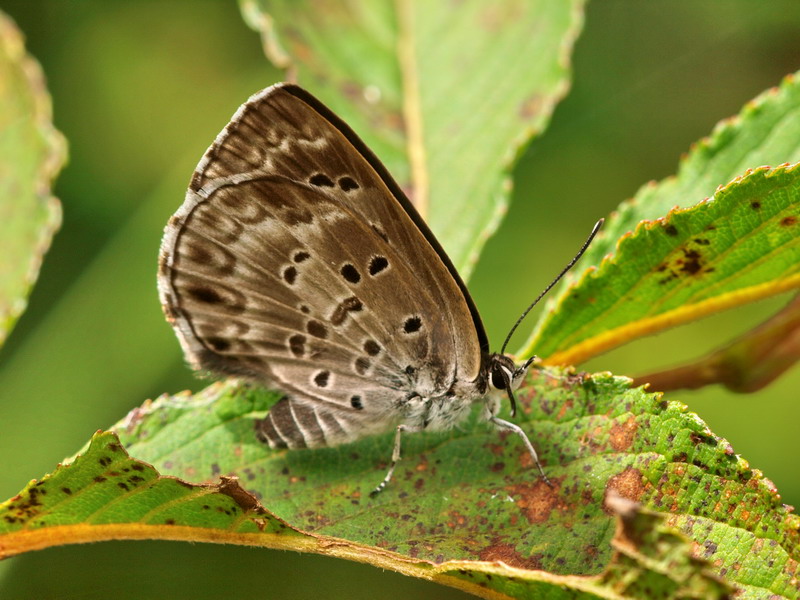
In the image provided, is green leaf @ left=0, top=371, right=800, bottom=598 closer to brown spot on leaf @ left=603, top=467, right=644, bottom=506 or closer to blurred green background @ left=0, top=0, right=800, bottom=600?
brown spot on leaf @ left=603, top=467, right=644, bottom=506

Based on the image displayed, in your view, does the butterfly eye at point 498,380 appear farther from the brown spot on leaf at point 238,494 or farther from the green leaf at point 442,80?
the brown spot on leaf at point 238,494

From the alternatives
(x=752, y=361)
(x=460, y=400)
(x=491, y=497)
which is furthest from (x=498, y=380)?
(x=752, y=361)

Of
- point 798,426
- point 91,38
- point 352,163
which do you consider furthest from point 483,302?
point 91,38

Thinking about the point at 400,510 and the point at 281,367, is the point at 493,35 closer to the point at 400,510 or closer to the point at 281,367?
the point at 281,367

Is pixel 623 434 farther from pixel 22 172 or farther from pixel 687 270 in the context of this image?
pixel 22 172

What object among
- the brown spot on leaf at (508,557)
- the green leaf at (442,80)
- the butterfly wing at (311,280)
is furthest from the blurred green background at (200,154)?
the brown spot on leaf at (508,557)

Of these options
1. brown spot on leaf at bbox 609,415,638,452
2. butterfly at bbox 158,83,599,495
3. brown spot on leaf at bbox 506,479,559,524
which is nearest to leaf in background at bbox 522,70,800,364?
butterfly at bbox 158,83,599,495

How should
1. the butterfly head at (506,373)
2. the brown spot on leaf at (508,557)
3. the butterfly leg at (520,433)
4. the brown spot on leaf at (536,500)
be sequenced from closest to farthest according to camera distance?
the brown spot on leaf at (508,557)
the brown spot on leaf at (536,500)
the butterfly leg at (520,433)
the butterfly head at (506,373)
